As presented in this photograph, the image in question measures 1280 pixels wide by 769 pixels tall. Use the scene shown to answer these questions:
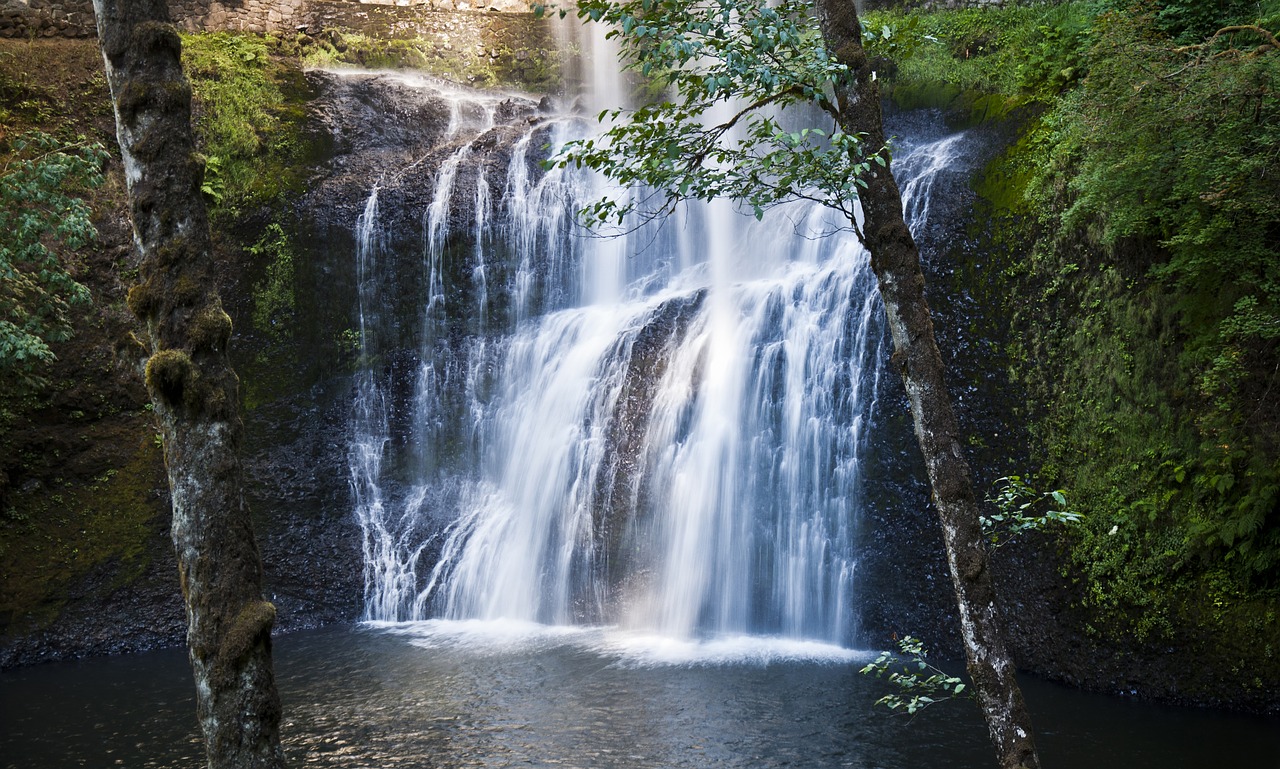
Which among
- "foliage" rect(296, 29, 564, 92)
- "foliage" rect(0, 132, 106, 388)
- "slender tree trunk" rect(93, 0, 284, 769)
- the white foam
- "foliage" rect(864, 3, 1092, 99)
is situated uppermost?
"foliage" rect(296, 29, 564, 92)

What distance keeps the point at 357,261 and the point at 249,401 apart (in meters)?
2.87

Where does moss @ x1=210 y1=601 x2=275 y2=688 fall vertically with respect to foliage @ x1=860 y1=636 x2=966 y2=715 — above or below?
above

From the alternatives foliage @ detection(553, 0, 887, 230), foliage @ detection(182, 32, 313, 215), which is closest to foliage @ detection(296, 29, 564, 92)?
foliage @ detection(182, 32, 313, 215)

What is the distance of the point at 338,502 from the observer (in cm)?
1343

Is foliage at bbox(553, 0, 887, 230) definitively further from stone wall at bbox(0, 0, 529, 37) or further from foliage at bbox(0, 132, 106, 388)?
stone wall at bbox(0, 0, 529, 37)

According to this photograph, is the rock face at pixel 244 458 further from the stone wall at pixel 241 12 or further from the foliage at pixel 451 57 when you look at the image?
the foliage at pixel 451 57

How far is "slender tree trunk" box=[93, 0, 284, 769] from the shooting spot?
3701mm

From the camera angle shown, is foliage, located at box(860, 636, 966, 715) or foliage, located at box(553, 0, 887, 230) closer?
foliage, located at box(553, 0, 887, 230)

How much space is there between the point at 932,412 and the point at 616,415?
8299 millimetres

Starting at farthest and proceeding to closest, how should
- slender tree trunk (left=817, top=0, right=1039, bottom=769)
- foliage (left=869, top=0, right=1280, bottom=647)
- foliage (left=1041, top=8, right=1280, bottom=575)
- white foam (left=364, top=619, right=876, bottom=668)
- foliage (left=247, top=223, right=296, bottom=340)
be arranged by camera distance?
foliage (left=247, top=223, right=296, bottom=340) → white foam (left=364, top=619, right=876, bottom=668) → foliage (left=869, top=0, right=1280, bottom=647) → foliage (left=1041, top=8, right=1280, bottom=575) → slender tree trunk (left=817, top=0, right=1039, bottom=769)

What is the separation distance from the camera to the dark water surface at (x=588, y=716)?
750cm

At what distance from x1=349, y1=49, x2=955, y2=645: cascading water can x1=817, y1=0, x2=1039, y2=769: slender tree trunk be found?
20.1 ft

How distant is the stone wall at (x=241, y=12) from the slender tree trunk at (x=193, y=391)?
1451 cm

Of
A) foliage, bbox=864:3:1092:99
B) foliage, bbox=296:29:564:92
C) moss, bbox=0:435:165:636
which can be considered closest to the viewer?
foliage, bbox=864:3:1092:99
